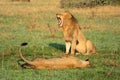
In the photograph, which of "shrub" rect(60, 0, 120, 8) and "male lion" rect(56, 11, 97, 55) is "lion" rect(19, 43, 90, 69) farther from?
"shrub" rect(60, 0, 120, 8)

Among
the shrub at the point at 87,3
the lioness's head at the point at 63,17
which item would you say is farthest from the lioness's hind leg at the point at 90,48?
the shrub at the point at 87,3

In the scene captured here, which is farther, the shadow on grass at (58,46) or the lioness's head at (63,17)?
the shadow on grass at (58,46)

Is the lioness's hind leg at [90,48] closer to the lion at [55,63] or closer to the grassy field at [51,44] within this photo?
the grassy field at [51,44]

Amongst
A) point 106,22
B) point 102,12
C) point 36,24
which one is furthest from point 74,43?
point 102,12

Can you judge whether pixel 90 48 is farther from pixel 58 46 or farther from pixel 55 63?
pixel 55 63

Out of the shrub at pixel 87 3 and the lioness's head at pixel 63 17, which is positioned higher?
the lioness's head at pixel 63 17

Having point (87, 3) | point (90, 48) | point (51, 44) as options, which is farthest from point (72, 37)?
point (87, 3)

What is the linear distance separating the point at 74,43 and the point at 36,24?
6204 millimetres

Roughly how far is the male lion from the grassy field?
0.30 meters

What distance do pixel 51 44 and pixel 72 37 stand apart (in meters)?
1.72

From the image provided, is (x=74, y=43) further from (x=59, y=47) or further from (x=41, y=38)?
(x=41, y=38)

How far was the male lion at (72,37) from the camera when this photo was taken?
10000 millimetres

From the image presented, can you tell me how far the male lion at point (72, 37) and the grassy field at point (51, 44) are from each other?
0.30m

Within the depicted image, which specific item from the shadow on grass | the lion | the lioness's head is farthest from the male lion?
the lion
